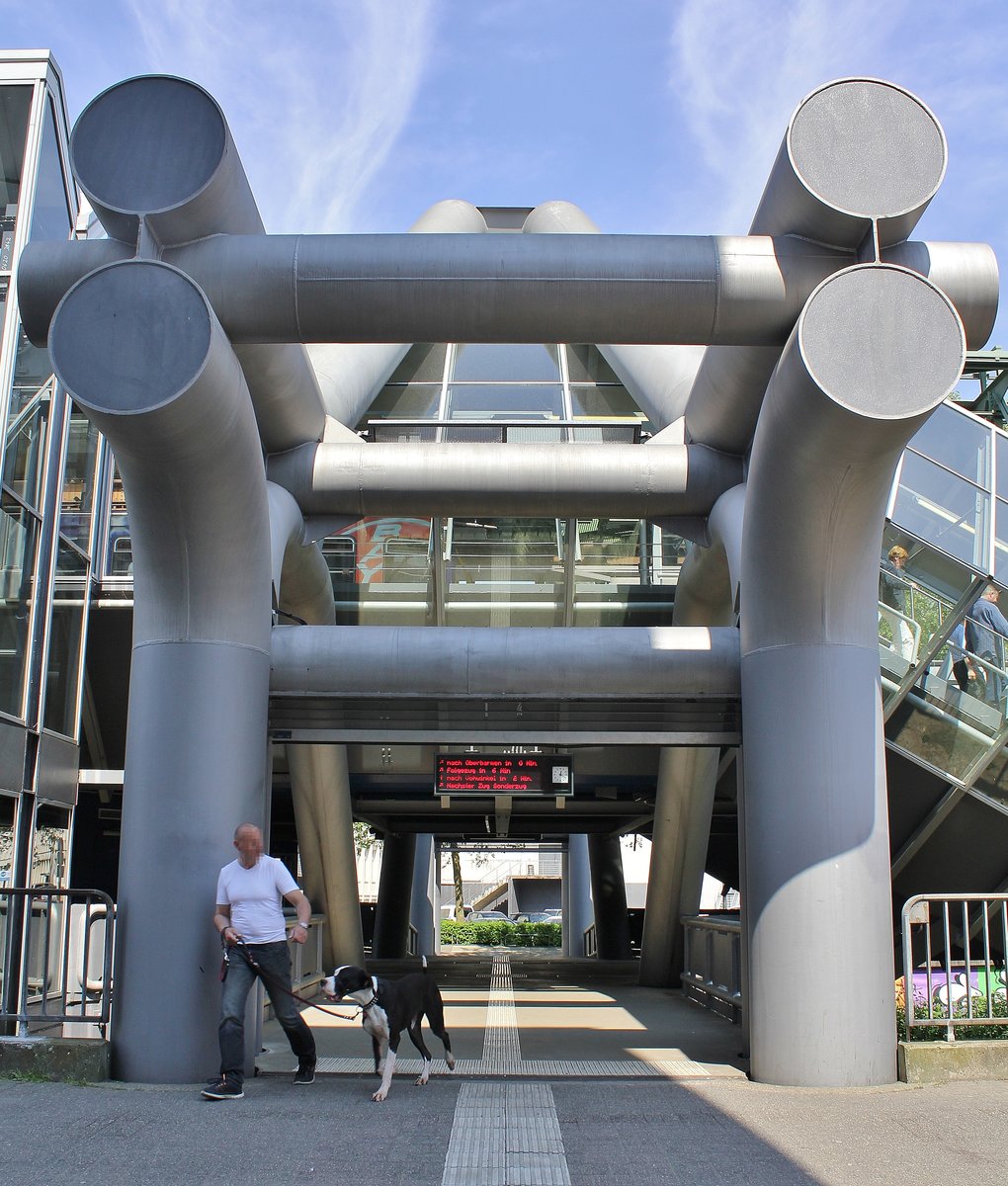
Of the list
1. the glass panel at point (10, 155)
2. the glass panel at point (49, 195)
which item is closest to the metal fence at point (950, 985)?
the glass panel at point (10, 155)

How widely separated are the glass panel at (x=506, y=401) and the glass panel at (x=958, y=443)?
5189mm

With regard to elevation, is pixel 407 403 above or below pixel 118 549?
above

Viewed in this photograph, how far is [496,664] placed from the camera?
899 centimetres

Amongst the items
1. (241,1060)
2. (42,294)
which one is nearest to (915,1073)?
(241,1060)

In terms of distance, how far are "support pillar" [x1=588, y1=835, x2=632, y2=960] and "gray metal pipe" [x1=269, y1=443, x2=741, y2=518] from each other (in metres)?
16.5

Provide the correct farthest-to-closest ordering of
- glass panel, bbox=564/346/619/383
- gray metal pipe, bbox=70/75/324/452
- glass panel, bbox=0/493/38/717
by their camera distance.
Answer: glass panel, bbox=564/346/619/383 < glass panel, bbox=0/493/38/717 < gray metal pipe, bbox=70/75/324/452

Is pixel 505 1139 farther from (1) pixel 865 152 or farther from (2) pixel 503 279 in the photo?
(1) pixel 865 152

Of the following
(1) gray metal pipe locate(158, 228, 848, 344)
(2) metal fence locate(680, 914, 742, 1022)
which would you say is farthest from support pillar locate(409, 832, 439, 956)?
(1) gray metal pipe locate(158, 228, 848, 344)

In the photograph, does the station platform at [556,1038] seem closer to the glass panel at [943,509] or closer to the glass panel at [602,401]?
the glass panel at [943,509]

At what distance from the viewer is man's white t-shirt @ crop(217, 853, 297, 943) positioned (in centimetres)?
754

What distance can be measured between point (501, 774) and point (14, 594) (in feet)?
18.7

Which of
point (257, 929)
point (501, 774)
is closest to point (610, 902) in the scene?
point (501, 774)

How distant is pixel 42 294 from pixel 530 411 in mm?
9282

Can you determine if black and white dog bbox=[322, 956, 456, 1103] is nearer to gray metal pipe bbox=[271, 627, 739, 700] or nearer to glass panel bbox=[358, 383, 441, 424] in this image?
gray metal pipe bbox=[271, 627, 739, 700]
